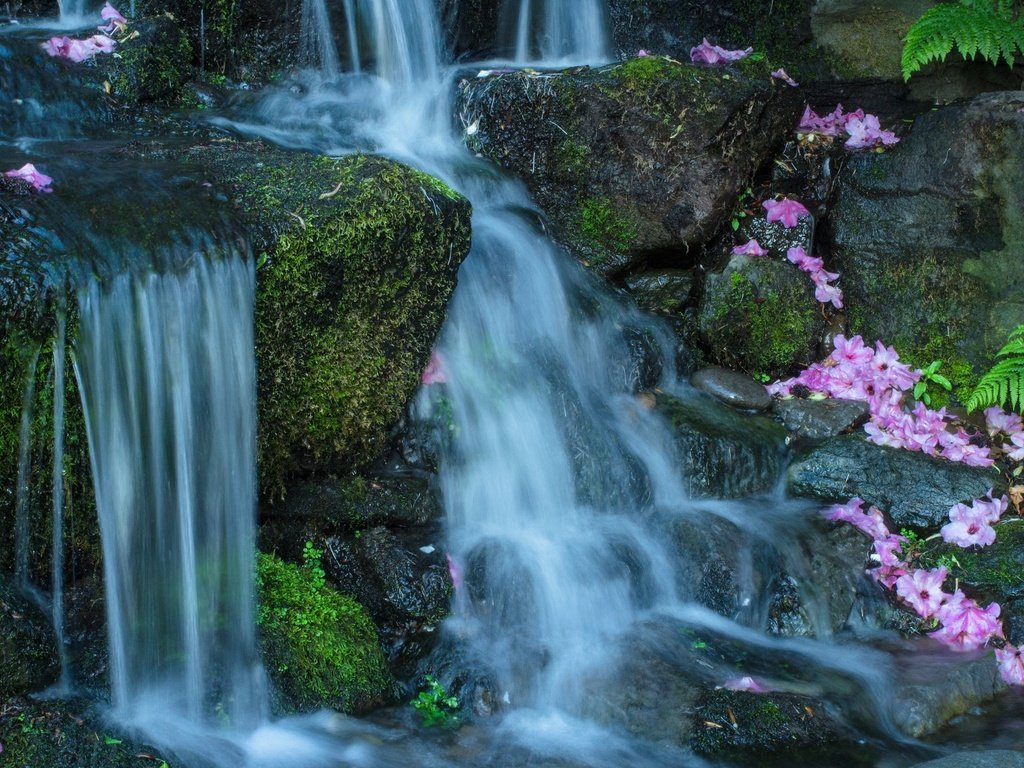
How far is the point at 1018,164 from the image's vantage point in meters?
6.21

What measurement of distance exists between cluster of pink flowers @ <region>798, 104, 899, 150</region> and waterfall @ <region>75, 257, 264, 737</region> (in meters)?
4.49

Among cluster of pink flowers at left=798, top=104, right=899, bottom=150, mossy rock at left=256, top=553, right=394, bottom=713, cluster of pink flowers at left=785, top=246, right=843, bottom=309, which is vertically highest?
cluster of pink flowers at left=798, top=104, right=899, bottom=150

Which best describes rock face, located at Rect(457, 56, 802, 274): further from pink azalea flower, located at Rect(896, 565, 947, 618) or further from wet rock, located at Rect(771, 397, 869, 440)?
pink azalea flower, located at Rect(896, 565, 947, 618)

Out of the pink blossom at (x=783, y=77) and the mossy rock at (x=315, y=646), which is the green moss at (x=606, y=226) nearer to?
the pink blossom at (x=783, y=77)

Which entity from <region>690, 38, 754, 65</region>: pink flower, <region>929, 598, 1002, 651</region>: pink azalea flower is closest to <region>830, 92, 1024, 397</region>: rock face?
<region>690, 38, 754, 65</region>: pink flower

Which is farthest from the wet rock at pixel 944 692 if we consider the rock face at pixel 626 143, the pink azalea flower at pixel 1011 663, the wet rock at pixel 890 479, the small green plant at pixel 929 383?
the rock face at pixel 626 143

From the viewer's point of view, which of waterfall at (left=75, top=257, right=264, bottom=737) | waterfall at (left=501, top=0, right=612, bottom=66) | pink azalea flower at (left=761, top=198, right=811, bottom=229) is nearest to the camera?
waterfall at (left=75, top=257, right=264, bottom=737)

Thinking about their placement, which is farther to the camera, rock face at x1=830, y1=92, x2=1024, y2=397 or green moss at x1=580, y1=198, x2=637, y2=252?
green moss at x1=580, y1=198, x2=637, y2=252

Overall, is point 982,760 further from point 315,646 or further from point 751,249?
point 751,249

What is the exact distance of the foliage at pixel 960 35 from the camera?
21.3 ft

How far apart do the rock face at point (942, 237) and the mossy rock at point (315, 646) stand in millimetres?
3958

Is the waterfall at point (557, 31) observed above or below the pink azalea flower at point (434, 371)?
above

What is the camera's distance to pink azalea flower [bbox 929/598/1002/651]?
4.68 m

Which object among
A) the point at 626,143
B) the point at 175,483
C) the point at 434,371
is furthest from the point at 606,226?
the point at 175,483
